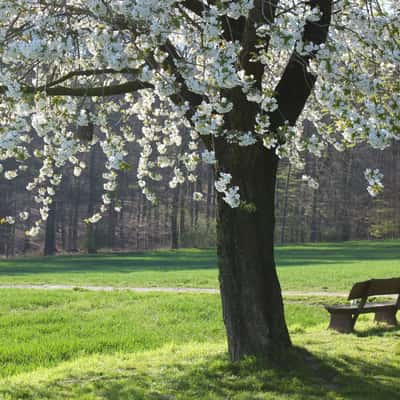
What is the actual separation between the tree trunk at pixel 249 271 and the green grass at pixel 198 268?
11.1 meters

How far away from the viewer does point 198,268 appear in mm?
27438

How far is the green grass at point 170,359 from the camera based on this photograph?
625 centimetres

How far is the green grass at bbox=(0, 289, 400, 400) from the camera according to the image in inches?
246

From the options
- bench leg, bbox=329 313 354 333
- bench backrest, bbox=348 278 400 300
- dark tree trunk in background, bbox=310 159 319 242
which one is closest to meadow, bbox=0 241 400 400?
bench leg, bbox=329 313 354 333

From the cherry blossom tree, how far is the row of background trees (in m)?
35.4

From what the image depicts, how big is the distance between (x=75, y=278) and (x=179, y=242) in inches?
1012

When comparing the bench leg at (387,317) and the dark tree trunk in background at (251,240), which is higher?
the dark tree trunk in background at (251,240)

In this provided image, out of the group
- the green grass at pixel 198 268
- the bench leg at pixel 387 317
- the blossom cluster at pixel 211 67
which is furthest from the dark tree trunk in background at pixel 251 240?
the green grass at pixel 198 268

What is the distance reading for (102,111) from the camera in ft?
26.4

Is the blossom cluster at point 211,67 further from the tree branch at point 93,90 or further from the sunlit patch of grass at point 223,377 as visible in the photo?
the sunlit patch of grass at point 223,377

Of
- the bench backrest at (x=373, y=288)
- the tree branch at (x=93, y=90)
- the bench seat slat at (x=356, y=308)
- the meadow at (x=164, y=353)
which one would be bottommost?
the meadow at (x=164, y=353)

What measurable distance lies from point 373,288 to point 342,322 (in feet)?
2.39

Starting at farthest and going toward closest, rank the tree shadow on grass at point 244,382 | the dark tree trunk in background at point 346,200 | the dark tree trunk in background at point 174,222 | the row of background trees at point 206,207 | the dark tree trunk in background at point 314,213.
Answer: the dark tree trunk in background at point 314,213
the dark tree trunk in background at point 346,200
the row of background trees at point 206,207
the dark tree trunk in background at point 174,222
the tree shadow on grass at point 244,382

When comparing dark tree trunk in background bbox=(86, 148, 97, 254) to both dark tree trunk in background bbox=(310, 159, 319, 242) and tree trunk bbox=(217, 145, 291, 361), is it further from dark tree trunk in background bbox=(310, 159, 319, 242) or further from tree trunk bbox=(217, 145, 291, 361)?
tree trunk bbox=(217, 145, 291, 361)
